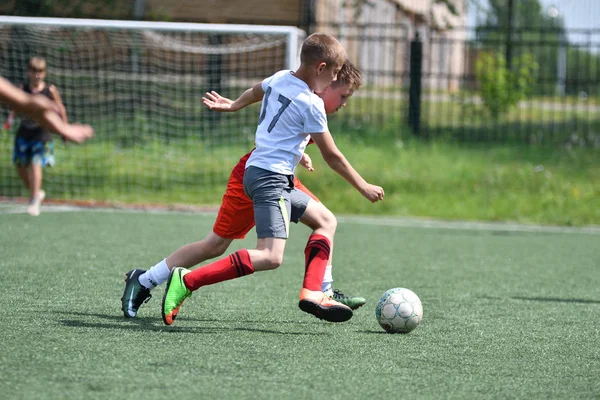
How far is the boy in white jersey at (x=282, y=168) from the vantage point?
4.68 m

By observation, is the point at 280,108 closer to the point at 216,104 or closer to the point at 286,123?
the point at 286,123

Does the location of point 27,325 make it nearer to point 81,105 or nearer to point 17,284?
point 17,284

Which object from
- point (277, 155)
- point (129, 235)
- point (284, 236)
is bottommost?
point (129, 235)

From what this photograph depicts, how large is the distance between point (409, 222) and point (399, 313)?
7.12 meters

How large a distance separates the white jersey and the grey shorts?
46 millimetres

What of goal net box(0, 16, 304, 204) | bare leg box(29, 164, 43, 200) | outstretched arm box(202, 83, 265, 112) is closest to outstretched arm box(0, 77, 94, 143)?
outstretched arm box(202, 83, 265, 112)

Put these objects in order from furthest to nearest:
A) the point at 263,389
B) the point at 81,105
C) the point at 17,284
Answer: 1. the point at 81,105
2. the point at 17,284
3. the point at 263,389

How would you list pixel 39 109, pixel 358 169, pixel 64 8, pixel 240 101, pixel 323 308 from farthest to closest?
pixel 64 8
pixel 358 169
pixel 240 101
pixel 323 308
pixel 39 109

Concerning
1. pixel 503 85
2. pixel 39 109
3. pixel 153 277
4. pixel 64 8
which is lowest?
pixel 153 277

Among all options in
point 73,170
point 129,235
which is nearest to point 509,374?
point 129,235

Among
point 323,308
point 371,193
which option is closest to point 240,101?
point 371,193

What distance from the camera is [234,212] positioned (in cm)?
497

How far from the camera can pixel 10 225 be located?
30.3 ft

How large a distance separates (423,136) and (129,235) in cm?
819
